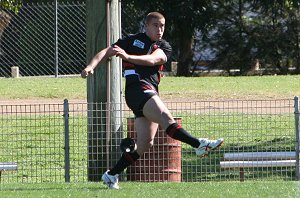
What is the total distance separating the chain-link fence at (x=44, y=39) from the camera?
2744 centimetres

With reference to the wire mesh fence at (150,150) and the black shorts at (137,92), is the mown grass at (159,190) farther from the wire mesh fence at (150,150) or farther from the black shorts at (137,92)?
the wire mesh fence at (150,150)

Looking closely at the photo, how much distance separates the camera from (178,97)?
20.4m

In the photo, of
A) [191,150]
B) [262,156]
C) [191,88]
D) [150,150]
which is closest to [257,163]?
[262,156]

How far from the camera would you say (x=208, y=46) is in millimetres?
34125

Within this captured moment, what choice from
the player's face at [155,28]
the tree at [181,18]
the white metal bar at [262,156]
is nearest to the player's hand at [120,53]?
the player's face at [155,28]

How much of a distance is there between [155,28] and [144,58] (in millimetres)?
480

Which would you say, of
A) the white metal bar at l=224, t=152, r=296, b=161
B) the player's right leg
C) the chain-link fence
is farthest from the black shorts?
the chain-link fence

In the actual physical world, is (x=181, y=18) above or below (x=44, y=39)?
above

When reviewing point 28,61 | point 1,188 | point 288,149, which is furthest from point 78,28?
point 1,188

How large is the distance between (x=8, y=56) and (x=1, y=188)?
18090 millimetres

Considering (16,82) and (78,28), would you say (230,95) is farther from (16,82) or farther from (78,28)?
(78,28)

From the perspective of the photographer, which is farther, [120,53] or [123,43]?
[123,43]

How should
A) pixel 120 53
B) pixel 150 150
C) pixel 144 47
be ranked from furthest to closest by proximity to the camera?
pixel 150 150, pixel 144 47, pixel 120 53

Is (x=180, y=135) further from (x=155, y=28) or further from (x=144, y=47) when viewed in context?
(x=155, y=28)
